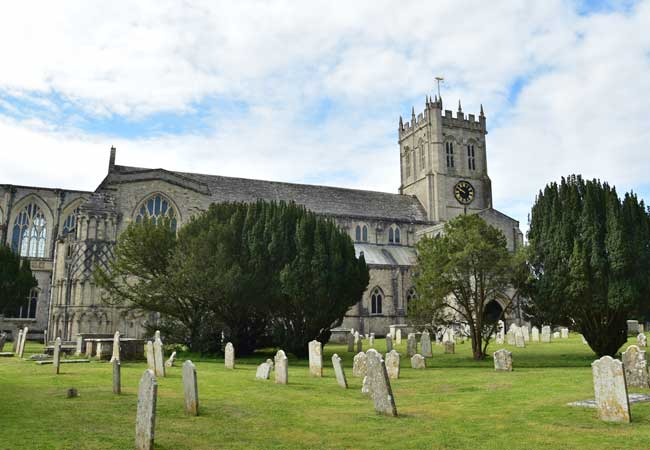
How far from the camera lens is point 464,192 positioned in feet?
184

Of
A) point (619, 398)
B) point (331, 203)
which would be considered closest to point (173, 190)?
point (331, 203)

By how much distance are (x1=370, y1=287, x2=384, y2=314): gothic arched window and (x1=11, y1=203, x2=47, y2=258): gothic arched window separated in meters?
29.7

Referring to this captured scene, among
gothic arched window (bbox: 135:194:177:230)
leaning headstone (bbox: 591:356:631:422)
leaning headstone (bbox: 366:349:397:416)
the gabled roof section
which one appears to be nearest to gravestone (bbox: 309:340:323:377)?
leaning headstone (bbox: 366:349:397:416)

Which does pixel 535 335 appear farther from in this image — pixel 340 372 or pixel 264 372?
pixel 340 372

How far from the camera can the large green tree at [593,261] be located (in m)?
19.6

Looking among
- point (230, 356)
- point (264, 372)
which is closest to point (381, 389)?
point (264, 372)

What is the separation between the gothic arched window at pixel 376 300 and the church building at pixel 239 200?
0.08m

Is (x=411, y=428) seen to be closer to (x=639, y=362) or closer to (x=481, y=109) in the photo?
(x=639, y=362)

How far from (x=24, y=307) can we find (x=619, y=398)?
47.9 meters

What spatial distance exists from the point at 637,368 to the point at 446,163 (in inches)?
1755

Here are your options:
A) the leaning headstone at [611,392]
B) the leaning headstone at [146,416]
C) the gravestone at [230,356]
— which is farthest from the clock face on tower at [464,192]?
the leaning headstone at [146,416]

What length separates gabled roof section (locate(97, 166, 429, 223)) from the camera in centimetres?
4044

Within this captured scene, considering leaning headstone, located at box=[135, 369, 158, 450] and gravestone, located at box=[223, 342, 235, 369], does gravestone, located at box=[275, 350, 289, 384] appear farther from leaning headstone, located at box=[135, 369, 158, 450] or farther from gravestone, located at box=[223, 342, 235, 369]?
leaning headstone, located at box=[135, 369, 158, 450]

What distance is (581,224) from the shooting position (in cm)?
2094
